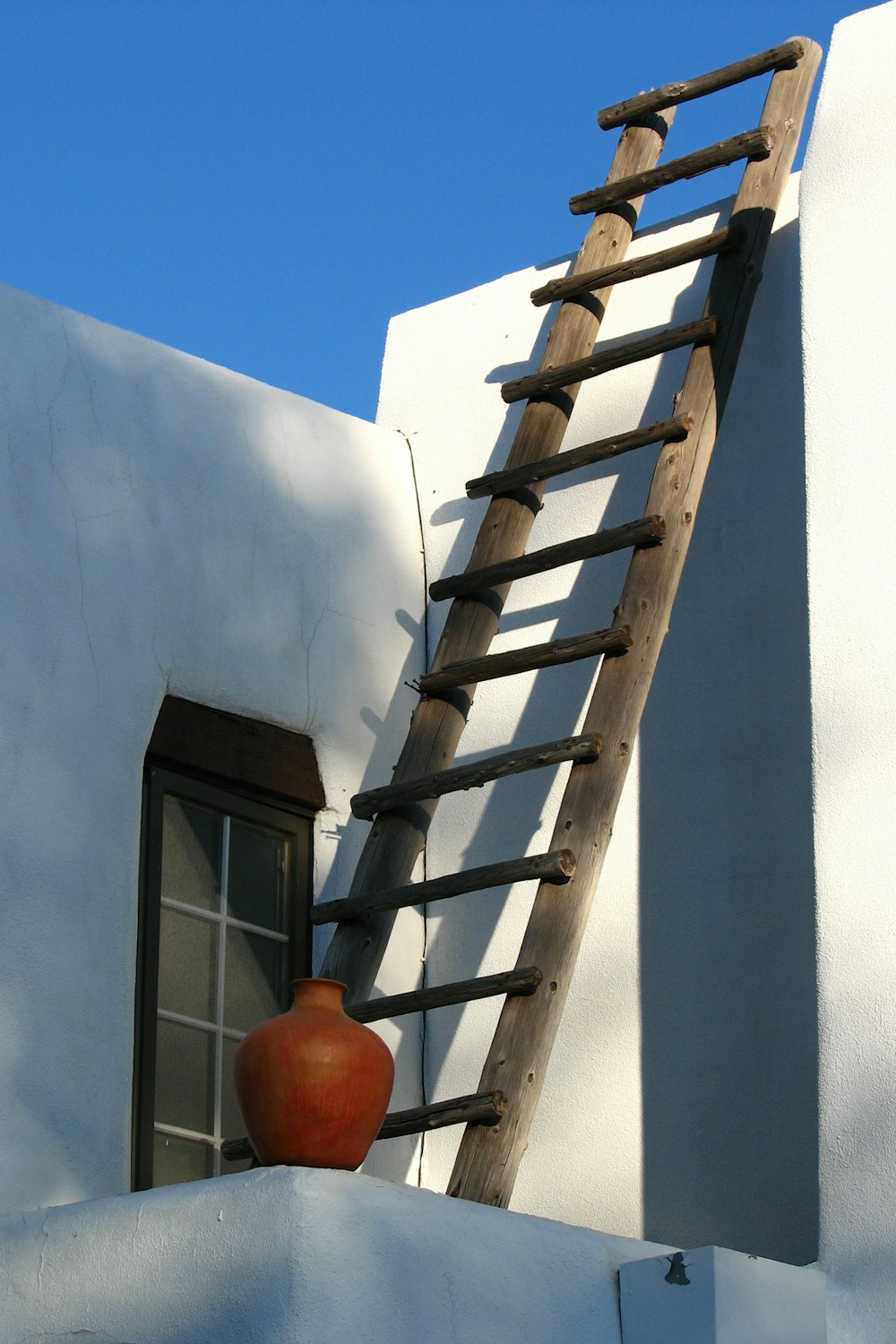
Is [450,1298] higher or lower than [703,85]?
lower

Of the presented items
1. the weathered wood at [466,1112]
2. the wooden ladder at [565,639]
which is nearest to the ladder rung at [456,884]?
the wooden ladder at [565,639]

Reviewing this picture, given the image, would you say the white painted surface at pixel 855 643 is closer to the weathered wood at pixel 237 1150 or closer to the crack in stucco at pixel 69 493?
the weathered wood at pixel 237 1150

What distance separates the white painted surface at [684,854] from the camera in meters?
4.49

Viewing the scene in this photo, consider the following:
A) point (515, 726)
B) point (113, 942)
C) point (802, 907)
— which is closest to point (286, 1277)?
point (113, 942)

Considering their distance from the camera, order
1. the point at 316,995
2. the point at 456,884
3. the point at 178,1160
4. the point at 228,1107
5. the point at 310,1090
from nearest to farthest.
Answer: the point at 310,1090
the point at 316,995
the point at 456,884
the point at 178,1160
the point at 228,1107

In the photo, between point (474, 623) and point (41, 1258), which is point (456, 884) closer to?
point (474, 623)

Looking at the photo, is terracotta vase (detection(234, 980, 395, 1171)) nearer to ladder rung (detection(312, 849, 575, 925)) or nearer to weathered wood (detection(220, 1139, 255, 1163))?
weathered wood (detection(220, 1139, 255, 1163))

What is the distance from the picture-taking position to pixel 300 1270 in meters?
3.02

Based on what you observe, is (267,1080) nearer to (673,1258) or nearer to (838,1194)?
(673,1258)

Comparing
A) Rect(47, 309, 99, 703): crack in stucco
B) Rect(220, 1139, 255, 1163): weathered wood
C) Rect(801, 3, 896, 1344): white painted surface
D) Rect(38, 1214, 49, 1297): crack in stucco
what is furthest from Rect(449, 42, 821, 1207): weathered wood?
Rect(47, 309, 99, 703): crack in stucco

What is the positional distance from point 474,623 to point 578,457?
48cm

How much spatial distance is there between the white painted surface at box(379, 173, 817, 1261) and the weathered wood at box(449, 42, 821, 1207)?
22cm

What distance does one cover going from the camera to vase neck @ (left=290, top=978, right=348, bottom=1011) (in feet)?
10.9

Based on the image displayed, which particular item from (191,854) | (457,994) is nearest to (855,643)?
(457,994)
